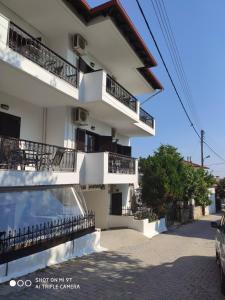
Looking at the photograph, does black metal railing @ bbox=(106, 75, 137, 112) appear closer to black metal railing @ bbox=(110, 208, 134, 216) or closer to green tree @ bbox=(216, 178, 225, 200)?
black metal railing @ bbox=(110, 208, 134, 216)

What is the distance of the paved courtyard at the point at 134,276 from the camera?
20.0 ft

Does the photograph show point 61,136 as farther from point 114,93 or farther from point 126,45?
point 126,45

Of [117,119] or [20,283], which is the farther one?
[117,119]

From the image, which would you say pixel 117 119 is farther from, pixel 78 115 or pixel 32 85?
pixel 32 85

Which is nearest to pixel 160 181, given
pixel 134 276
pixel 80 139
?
pixel 80 139

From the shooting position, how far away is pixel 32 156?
30.4ft

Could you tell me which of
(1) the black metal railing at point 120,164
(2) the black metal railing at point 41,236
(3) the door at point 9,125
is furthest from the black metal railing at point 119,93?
(2) the black metal railing at point 41,236

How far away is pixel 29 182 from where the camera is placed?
26.7 ft

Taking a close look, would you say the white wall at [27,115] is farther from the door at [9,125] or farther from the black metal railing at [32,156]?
the black metal railing at [32,156]

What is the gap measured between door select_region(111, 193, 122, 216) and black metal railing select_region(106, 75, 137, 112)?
5.22 meters

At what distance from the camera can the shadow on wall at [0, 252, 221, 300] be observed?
6.14 metres

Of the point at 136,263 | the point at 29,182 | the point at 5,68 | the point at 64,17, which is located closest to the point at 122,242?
the point at 136,263

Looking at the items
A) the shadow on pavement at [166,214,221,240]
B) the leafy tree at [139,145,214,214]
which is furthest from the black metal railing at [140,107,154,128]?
the shadow on pavement at [166,214,221,240]

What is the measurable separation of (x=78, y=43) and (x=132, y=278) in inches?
370
